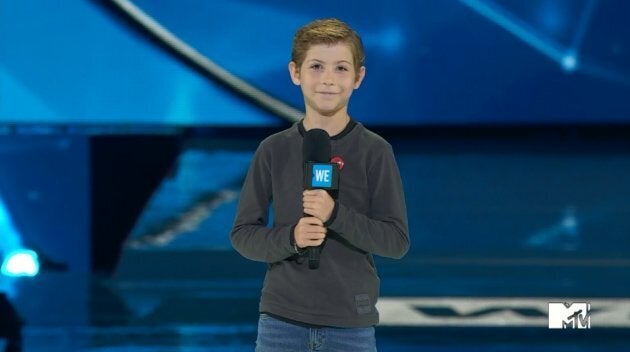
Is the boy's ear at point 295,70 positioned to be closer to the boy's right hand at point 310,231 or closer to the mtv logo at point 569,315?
the boy's right hand at point 310,231

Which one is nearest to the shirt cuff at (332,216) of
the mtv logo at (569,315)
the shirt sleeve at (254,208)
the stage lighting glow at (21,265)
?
the shirt sleeve at (254,208)

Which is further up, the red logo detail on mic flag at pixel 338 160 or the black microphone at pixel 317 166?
the red logo detail on mic flag at pixel 338 160

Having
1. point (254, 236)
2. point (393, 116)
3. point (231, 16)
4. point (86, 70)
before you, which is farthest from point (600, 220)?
point (254, 236)

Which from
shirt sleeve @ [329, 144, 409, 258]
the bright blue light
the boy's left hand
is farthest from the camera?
the bright blue light

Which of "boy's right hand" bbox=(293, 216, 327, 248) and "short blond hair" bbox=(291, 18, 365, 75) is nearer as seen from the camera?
"boy's right hand" bbox=(293, 216, 327, 248)

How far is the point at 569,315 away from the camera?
3676mm

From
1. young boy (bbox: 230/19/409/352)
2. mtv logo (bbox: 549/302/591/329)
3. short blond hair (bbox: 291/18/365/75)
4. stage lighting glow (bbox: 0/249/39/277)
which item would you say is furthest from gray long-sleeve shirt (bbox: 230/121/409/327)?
stage lighting glow (bbox: 0/249/39/277)

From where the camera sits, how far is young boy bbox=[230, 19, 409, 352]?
1.75 metres

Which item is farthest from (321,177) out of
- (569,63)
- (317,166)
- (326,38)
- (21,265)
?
(569,63)

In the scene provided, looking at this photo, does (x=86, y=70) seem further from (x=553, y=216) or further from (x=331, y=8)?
(x=553, y=216)

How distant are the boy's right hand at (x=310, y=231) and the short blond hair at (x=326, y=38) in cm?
29

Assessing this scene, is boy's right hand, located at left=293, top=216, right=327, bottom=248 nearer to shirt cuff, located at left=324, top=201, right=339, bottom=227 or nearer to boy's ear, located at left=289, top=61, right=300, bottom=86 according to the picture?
shirt cuff, located at left=324, top=201, right=339, bottom=227

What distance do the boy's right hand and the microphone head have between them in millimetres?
88

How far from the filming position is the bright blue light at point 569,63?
21.5 feet
